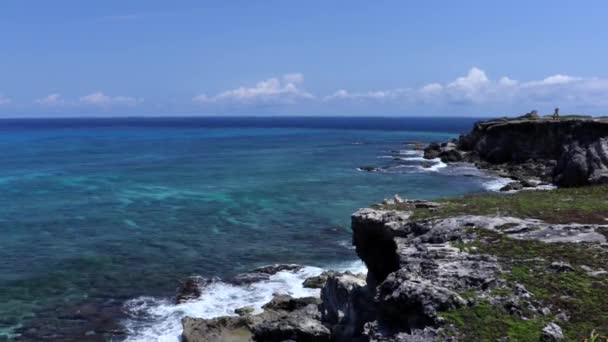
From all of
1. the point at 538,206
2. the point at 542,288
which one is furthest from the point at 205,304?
the point at 542,288

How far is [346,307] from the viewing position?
76.3 ft

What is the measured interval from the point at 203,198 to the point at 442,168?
40.9 metres

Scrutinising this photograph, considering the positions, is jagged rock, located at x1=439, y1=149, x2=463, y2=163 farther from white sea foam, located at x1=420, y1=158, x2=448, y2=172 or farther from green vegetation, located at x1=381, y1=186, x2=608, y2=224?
green vegetation, located at x1=381, y1=186, x2=608, y2=224

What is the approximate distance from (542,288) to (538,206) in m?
9.07

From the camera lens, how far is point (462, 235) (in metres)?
21.3

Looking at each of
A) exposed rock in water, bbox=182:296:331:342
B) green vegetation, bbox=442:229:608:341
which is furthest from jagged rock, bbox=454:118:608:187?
exposed rock in water, bbox=182:296:331:342

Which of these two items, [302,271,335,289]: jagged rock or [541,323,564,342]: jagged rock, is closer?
[541,323,564,342]: jagged rock

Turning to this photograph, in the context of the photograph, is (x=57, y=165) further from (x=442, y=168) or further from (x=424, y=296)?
(x=424, y=296)

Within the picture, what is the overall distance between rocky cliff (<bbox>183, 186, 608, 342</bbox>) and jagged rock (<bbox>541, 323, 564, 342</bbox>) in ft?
0.08

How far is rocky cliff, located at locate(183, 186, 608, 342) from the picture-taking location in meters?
15.4

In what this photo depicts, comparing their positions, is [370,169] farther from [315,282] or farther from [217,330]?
[217,330]

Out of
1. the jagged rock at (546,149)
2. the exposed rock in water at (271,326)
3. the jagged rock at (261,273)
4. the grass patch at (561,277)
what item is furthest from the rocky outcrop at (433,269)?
the jagged rock at (546,149)

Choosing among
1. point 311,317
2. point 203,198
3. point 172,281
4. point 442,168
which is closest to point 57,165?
point 203,198

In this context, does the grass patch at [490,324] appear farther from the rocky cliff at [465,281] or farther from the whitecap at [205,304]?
the whitecap at [205,304]
